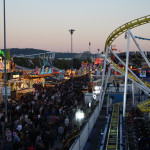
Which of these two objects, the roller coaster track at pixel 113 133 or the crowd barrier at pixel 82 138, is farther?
the roller coaster track at pixel 113 133

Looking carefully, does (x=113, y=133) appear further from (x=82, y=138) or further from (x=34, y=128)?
(x=34, y=128)

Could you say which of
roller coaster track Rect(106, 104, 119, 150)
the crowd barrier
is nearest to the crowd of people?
the crowd barrier

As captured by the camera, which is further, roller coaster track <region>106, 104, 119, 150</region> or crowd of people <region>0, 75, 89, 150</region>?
roller coaster track <region>106, 104, 119, 150</region>

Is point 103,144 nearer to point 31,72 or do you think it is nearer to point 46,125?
point 46,125

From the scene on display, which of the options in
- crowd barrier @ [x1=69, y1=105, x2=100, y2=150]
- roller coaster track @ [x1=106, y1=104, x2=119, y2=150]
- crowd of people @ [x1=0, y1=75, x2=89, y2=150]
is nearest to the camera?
crowd barrier @ [x1=69, y1=105, x2=100, y2=150]

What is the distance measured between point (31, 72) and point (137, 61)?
109 feet

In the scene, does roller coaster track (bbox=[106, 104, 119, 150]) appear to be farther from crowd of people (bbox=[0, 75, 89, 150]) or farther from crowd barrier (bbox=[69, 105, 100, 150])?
crowd of people (bbox=[0, 75, 89, 150])

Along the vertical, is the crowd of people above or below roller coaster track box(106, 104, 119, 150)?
above

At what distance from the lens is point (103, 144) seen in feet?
39.5

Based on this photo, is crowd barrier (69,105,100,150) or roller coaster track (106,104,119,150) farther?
roller coaster track (106,104,119,150)

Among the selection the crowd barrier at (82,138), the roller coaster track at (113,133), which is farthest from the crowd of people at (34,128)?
the roller coaster track at (113,133)

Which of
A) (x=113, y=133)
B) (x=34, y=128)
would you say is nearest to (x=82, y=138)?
(x=113, y=133)

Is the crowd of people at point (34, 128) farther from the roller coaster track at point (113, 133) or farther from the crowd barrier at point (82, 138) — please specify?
the roller coaster track at point (113, 133)

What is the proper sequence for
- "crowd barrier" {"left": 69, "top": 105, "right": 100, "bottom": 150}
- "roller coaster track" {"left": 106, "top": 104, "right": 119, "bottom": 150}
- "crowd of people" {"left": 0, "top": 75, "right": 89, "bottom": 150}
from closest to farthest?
"crowd barrier" {"left": 69, "top": 105, "right": 100, "bottom": 150}, "crowd of people" {"left": 0, "top": 75, "right": 89, "bottom": 150}, "roller coaster track" {"left": 106, "top": 104, "right": 119, "bottom": 150}
